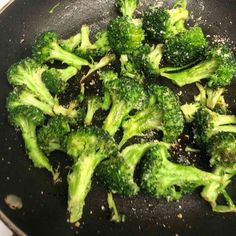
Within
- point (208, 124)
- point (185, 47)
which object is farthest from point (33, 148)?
point (185, 47)

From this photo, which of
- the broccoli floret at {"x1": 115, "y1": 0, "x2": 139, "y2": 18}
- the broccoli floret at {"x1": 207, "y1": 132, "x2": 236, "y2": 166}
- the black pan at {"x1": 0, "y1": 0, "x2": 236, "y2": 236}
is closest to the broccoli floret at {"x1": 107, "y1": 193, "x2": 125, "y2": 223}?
the black pan at {"x1": 0, "y1": 0, "x2": 236, "y2": 236}

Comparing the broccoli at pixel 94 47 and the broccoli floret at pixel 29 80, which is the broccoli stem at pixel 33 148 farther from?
the broccoli at pixel 94 47

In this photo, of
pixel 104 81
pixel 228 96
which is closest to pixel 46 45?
pixel 104 81

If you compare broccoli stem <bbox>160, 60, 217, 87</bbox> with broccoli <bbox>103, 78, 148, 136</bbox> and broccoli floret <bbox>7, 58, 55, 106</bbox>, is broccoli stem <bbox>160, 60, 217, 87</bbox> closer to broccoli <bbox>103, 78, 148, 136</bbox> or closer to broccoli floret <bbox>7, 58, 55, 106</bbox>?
broccoli <bbox>103, 78, 148, 136</bbox>

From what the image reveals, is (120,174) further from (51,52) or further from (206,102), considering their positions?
(51,52)

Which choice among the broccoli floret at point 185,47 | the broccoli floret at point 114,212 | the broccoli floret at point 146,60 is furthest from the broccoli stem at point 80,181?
the broccoli floret at point 185,47

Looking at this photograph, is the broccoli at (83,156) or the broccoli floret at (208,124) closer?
the broccoli at (83,156)
